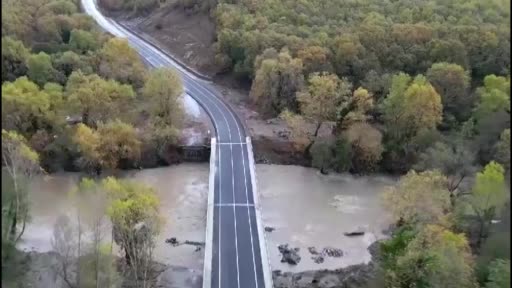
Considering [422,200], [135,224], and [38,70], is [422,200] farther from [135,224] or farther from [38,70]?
[38,70]

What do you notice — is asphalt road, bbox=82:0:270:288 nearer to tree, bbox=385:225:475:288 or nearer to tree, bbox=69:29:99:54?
tree, bbox=385:225:475:288

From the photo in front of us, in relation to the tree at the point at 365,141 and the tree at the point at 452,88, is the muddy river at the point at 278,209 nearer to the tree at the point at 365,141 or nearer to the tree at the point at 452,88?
the tree at the point at 365,141

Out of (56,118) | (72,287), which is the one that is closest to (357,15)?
(56,118)

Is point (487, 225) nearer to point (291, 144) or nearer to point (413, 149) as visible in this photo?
point (413, 149)

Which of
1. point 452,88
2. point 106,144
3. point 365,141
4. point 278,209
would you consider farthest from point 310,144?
point 106,144

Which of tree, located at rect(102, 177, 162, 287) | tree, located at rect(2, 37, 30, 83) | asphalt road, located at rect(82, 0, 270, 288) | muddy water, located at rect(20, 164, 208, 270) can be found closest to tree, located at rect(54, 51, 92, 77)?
tree, located at rect(2, 37, 30, 83)
